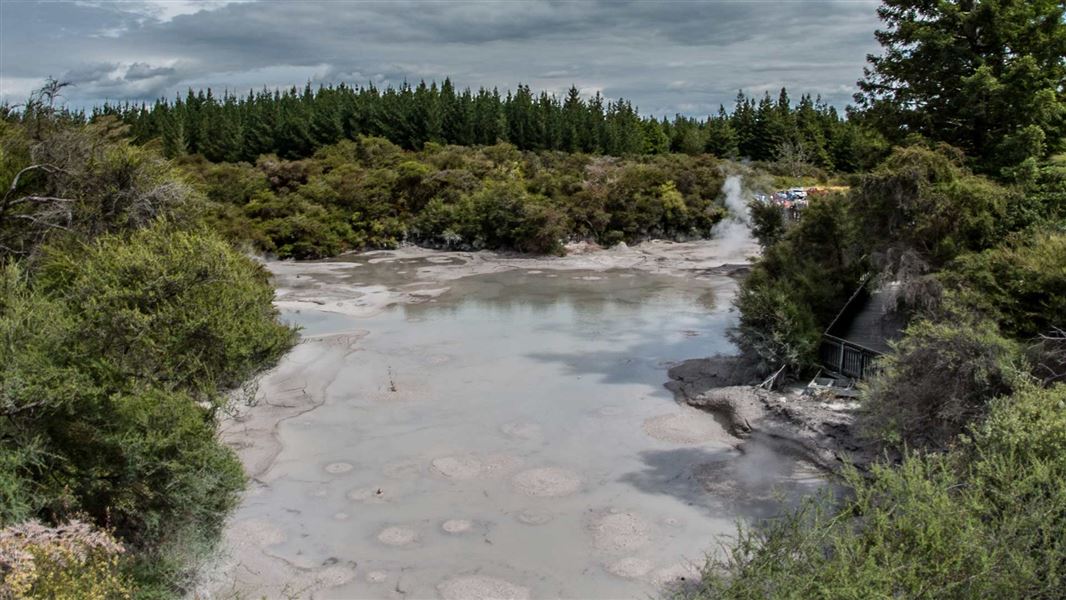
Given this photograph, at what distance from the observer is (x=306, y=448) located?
17516mm

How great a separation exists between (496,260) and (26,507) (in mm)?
36128

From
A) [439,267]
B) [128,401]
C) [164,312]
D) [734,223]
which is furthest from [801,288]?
[734,223]

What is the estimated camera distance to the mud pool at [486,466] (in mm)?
12680

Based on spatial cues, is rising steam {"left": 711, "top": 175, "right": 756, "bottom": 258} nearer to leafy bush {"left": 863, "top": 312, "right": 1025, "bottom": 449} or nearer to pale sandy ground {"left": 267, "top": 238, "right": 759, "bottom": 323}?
pale sandy ground {"left": 267, "top": 238, "right": 759, "bottom": 323}

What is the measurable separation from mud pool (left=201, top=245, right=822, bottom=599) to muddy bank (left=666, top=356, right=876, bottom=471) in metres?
0.56

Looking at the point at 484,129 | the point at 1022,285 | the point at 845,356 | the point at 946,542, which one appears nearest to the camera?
the point at 946,542

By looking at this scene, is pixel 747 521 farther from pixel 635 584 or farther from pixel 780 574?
pixel 780 574

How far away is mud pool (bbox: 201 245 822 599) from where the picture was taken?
1268 cm

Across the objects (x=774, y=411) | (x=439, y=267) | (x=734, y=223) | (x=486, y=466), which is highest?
(x=734, y=223)

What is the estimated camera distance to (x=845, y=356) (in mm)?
21062

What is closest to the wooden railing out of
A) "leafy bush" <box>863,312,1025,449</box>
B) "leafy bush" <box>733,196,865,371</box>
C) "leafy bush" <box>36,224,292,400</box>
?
"leafy bush" <box>733,196,865,371</box>

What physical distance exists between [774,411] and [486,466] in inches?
275

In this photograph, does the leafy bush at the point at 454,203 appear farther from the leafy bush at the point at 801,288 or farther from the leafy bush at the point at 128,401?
the leafy bush at the point at 128,401

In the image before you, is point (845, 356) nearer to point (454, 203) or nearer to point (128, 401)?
point (128, 401)
